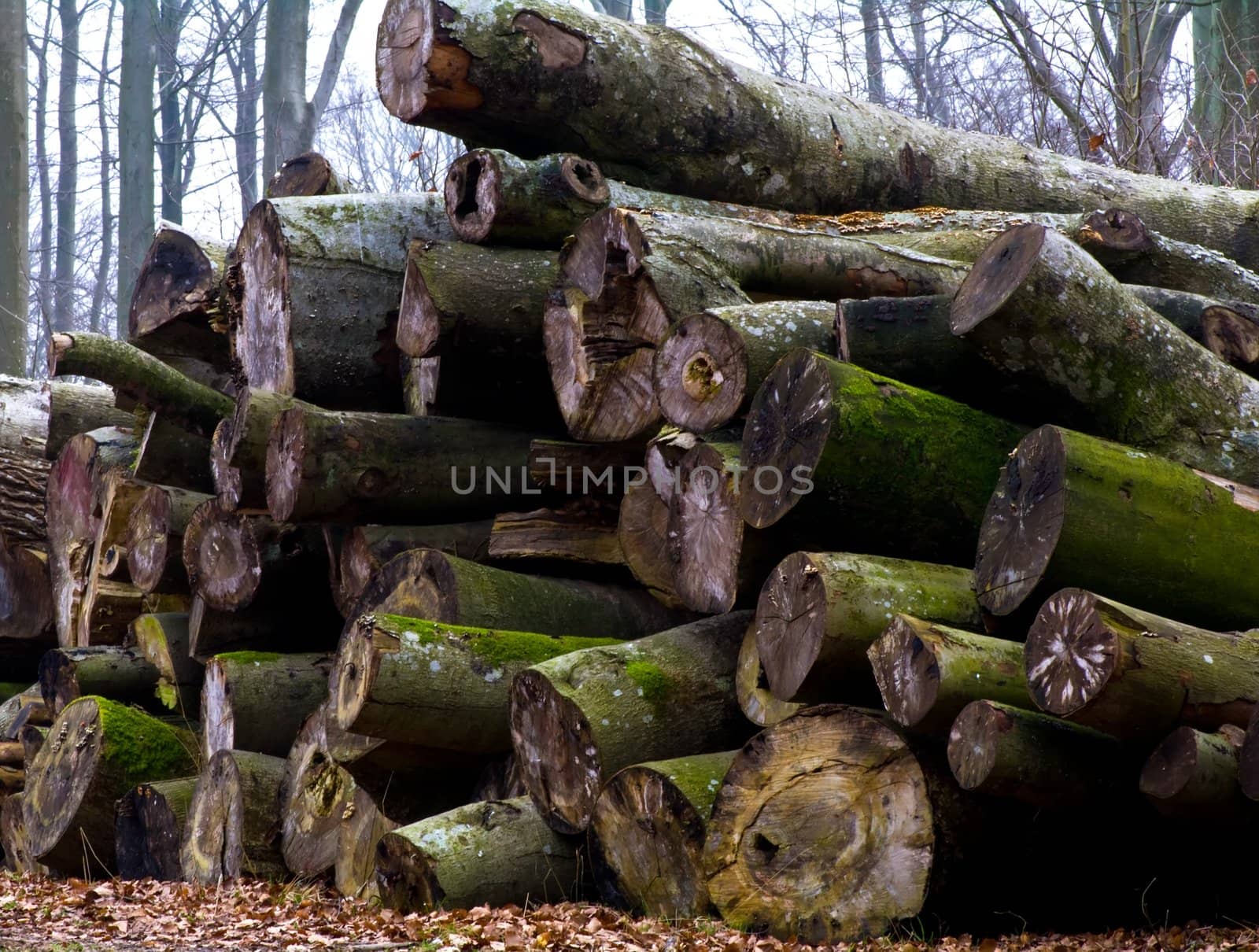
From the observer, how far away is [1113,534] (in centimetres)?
372

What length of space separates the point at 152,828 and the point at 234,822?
71cm

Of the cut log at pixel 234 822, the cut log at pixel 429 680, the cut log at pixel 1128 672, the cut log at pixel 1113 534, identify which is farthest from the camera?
the cut log at pixel 234 822

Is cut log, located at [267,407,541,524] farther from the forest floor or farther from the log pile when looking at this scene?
the forest floor

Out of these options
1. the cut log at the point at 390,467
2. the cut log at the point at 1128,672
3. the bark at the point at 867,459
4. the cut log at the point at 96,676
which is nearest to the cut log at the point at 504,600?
the cut log at the point at 390,467

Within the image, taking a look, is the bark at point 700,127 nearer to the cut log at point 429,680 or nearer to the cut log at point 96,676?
the cut log at point 429,680

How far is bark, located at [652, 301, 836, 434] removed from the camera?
174 inches

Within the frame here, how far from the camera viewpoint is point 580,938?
12.3ft

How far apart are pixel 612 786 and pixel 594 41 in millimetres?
3509

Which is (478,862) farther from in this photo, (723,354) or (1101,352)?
(1101,352)

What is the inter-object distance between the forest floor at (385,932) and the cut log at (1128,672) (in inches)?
24.9

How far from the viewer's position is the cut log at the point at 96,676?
6.70 meters

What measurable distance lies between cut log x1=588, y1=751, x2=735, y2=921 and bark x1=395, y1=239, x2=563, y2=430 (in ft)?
6.80

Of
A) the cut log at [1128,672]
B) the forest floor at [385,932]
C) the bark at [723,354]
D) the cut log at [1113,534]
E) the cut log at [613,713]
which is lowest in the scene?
the forest floor at [385,932]

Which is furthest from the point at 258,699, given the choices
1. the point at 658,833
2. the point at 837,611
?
the point at 837,611
